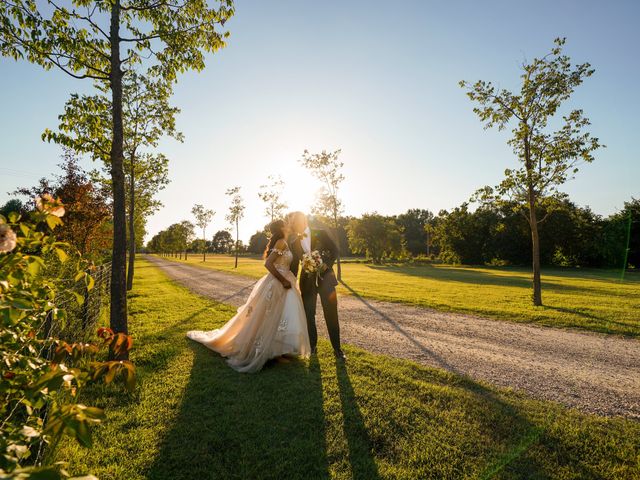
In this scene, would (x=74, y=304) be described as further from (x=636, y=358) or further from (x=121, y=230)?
(x=636, y=358)

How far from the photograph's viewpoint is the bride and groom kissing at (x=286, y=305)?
6.36 m

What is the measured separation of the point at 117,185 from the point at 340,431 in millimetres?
5521

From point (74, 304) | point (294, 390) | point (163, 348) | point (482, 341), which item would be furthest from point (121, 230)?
point (482, 341)

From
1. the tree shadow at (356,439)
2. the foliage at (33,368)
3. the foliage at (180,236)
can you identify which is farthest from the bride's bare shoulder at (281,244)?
the foliage at (180,236)

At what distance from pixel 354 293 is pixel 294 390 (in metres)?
13.3

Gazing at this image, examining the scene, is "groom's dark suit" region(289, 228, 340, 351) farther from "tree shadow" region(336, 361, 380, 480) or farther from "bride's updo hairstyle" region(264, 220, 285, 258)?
"tree shadow" region(336, 361, 380, 480)

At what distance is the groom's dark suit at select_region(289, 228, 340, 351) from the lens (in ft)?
22.3

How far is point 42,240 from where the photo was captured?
205 cm

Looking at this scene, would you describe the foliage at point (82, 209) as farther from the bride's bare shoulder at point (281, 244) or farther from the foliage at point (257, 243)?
the foliage at point (257, 243)

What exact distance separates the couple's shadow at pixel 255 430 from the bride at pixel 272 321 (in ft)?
1.89

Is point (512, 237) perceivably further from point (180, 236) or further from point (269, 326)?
point (180, 236)

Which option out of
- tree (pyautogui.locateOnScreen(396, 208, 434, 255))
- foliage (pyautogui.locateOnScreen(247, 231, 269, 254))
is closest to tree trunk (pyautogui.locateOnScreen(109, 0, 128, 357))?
tree (pyautogui.locateOnScreen(396, 208, 434, 255))

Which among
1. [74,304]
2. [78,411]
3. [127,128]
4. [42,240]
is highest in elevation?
[127,128]

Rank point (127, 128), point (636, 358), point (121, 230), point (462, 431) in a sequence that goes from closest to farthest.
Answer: point (462, 431)
point (121, 230)
point (636, 358)
point (127, 128)
